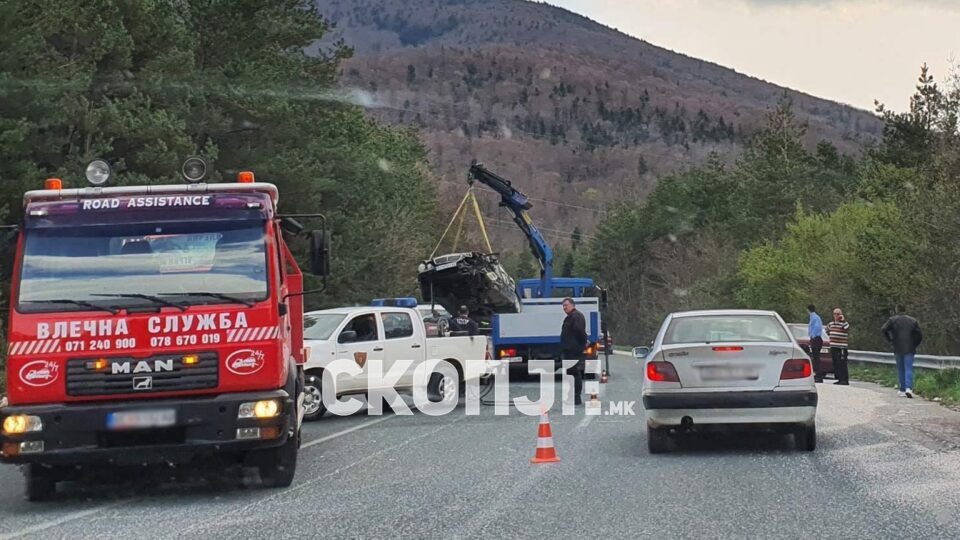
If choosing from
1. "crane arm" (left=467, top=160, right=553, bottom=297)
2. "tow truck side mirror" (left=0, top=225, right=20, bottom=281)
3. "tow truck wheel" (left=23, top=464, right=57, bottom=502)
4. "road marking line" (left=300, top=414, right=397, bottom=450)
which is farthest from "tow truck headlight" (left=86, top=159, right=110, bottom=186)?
"crane arm" (left=467, top=160, right=553, bottom=297)

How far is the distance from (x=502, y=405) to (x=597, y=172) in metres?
164

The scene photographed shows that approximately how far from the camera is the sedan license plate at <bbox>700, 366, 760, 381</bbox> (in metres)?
11.5

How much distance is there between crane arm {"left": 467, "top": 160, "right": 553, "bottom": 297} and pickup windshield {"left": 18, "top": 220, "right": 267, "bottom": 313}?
2202 cm

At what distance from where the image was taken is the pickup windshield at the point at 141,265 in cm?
955

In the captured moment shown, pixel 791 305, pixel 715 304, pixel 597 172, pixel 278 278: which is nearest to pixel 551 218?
pixel 597 172

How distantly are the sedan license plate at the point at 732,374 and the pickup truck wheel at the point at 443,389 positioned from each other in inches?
325

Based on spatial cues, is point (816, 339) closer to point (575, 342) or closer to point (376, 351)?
point (575, 342)

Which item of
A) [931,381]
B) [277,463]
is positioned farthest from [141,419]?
[931,381]

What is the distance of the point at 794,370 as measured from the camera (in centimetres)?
1145

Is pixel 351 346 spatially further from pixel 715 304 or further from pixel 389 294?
pixel 715 304

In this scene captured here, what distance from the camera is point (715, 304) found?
71.4 meters

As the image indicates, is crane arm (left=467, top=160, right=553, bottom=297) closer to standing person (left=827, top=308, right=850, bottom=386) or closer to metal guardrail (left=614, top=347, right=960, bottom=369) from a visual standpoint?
metal guardrail (left=614, top=347, right=960, bottom=369)

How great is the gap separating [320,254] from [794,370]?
481cm

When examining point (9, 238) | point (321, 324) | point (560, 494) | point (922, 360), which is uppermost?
point (9, 238)
